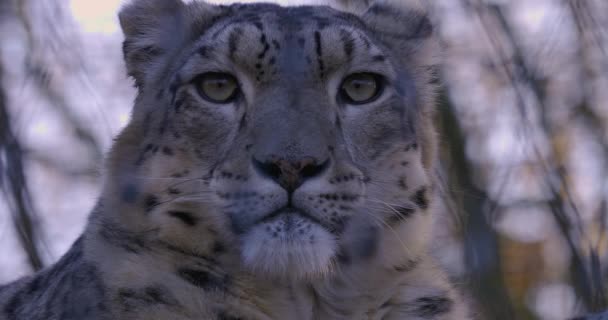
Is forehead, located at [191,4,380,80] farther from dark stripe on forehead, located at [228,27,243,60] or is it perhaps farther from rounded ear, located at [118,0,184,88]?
rounded ear, located at [118,0,184,88]

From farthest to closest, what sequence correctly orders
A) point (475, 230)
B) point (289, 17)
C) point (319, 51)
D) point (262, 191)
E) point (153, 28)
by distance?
point (153, 28) → point (289, 17) → point (319, 51) → point (262, 191) → point (475, 230)

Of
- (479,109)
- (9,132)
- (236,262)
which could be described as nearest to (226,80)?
(236,262)

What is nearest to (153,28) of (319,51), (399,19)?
(319,51)

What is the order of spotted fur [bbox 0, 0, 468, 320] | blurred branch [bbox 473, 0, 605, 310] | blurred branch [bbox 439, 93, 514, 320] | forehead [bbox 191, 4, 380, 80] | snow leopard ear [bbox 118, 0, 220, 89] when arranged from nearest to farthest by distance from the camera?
1. blurred branch [bbox 439, 93, 514, 320]
2. blurred branch [bbox 473, 0, 605, 310]
3. spotted fur [bbox 0, 0, 468, 320]
4. forehead [bbox 191, 4, 380, 80]
5. snow leopard ear [bbox 118, 0, 220, 89]

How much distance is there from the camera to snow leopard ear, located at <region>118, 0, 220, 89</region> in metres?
5.21

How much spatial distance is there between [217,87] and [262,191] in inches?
34.5

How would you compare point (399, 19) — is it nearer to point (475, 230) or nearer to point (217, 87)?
point (217, 87)

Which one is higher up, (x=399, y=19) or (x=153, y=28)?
(x=153, y=28)

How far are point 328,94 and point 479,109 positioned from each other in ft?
7.23

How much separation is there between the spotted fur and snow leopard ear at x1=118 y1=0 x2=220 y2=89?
1 cm

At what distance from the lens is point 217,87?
4.80 m

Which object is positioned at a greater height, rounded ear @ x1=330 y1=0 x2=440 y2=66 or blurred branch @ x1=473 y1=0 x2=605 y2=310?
rounded ear @ x1=330 y1=0 x2=440 y2=66

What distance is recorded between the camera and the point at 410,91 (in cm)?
522

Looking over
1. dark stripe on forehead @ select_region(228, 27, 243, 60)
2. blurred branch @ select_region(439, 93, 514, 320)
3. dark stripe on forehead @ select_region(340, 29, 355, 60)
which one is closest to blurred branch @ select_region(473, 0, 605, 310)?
blurred branch @ select_region(439, 93, 514, 320)
